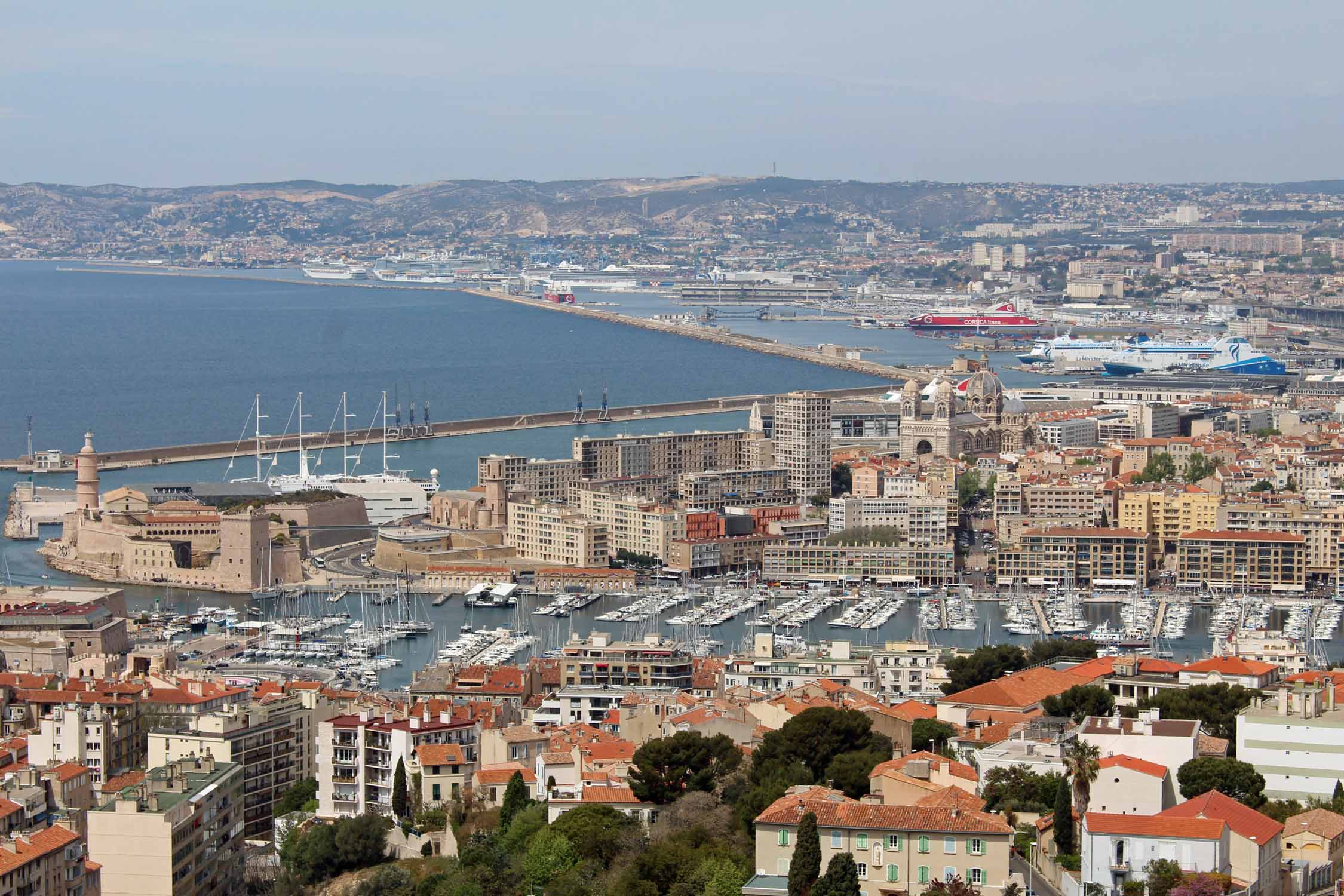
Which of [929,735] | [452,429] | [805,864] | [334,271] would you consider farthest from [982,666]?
[334,271]

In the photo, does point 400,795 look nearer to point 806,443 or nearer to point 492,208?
point 806,443

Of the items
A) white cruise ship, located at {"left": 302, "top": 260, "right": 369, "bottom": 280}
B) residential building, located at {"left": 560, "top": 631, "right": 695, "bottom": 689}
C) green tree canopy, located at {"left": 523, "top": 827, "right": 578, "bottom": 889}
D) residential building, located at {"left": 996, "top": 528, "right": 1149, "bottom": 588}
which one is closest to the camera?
green tree canopy, located at {"left": 523, "top": 827, "right": 578, "bottom": 889}

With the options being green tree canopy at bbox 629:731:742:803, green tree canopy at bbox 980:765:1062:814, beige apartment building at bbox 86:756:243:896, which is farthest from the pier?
beige apartment building at bbox 86:756:243:896

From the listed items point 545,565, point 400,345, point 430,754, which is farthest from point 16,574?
point 400,345

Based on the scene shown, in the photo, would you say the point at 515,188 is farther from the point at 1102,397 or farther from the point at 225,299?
the point at 1102,397

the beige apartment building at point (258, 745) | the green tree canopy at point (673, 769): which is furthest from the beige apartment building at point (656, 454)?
the green tree canopy at point (673, 769)

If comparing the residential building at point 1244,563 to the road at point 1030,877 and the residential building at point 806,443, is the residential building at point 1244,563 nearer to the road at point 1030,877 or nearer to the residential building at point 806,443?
the residential building at point 806,443

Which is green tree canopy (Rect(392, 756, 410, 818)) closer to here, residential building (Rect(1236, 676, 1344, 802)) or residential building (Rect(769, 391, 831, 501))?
residential building (Rect(1236, 676, 1344, 802))
